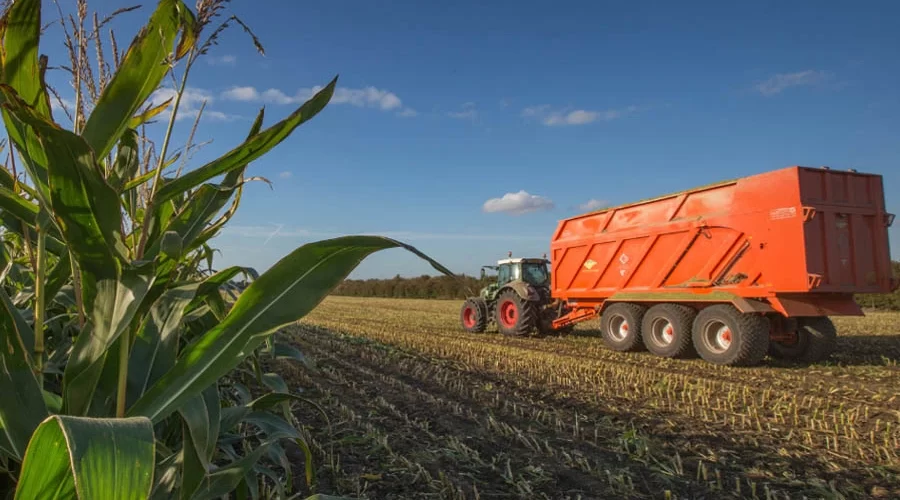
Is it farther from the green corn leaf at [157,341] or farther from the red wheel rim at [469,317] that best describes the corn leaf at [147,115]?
the red wheel rim at [469,317]

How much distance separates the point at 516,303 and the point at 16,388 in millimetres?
12597

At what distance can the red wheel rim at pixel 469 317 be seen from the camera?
15322 mm

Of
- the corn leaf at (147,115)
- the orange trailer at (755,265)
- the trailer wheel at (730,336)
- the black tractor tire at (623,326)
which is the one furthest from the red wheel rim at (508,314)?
the corn leaf at (147,115)

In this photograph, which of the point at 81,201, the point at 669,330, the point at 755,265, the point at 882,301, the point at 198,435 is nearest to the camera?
the point at 81,201

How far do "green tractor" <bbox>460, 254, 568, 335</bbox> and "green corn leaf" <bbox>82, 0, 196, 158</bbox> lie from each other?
12336mm

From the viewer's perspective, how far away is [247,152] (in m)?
1.24

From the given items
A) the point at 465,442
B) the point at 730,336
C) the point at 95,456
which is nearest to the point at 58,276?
the point at 95,456

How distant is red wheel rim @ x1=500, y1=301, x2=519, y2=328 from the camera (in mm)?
13750

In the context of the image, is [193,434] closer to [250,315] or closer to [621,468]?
[250,315]

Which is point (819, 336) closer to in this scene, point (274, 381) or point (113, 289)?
point (274, 381)

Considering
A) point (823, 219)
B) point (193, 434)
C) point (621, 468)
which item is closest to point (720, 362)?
point (823, 219)

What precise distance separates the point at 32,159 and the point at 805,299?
957 centimetres

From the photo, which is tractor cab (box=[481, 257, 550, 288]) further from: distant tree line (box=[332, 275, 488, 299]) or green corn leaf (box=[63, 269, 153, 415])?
distant tree line (box=[332, 275, 488, 299])

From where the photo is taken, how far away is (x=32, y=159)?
1140mm
